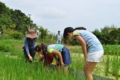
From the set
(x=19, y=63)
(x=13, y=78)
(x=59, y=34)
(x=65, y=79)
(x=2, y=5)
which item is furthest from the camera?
(x=2, y=5)

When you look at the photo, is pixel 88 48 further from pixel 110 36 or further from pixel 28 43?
pixel 110 36

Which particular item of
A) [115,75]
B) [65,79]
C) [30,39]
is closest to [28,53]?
[30,39]

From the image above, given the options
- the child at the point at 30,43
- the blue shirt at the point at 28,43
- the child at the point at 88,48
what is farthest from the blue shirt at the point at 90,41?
the blue shirt at the point at 28,43

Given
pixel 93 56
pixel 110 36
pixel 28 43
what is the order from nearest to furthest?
pixel 93 56 < pixel 28 43 < pixel 110 36

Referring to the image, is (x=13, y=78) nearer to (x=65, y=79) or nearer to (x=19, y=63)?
(x=65, y=79)

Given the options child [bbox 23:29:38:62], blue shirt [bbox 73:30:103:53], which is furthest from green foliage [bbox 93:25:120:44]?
blue shirt [bbox 73:30:103:53]

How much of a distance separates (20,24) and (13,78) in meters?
31.6

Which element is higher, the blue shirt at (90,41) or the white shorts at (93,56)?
→ the blue shirt at (90,41)

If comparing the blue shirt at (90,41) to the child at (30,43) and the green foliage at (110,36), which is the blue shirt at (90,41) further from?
the green foliage at (110,36)

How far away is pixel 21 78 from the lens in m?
3.36

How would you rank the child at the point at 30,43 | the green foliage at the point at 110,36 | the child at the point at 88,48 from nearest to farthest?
the child at the point at 88,48 → the child at the point at 30,43 → the green foliage at the point at 110,36

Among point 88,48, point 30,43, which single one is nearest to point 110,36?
point 30,43

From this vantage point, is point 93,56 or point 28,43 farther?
point 28,43

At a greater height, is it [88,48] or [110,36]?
[110,36]
